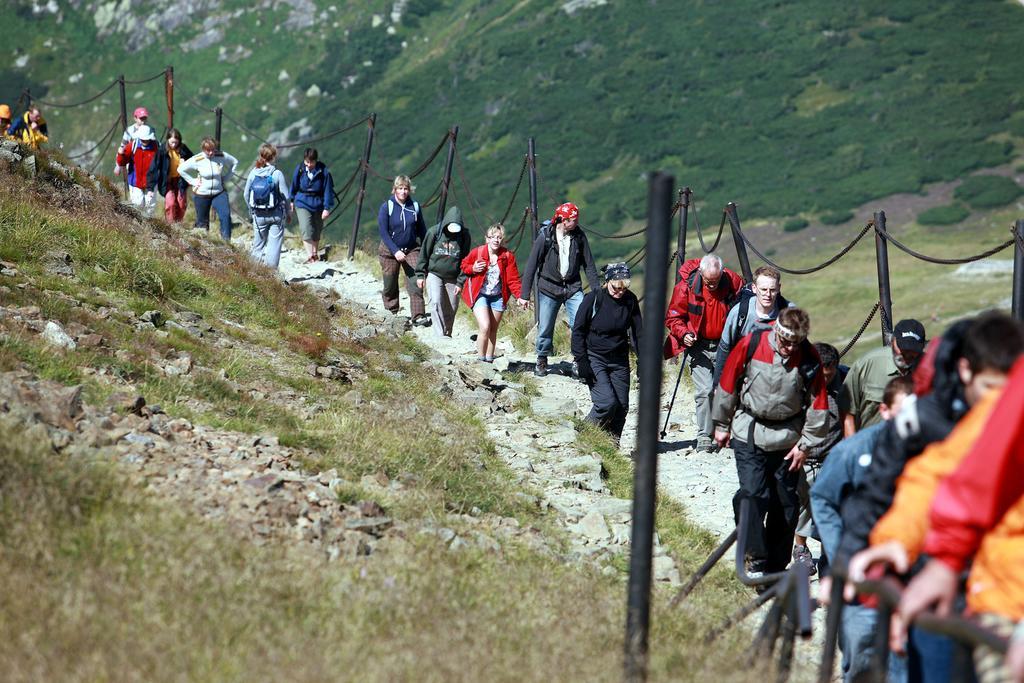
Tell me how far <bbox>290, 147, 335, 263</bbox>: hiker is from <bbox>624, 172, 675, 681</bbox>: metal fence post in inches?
453

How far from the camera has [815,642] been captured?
639cm

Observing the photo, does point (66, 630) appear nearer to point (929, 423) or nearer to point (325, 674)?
point (325, 674)

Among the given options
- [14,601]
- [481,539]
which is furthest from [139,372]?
[14,601]

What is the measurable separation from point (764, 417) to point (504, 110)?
81.0m

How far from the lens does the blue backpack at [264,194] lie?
1307 cm

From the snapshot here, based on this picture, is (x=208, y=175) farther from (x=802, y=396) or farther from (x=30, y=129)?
(x=802, y=396)

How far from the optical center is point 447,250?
12.1 metres

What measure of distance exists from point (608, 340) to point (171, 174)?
7480 mm

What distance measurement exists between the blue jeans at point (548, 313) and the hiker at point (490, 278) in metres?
0.30

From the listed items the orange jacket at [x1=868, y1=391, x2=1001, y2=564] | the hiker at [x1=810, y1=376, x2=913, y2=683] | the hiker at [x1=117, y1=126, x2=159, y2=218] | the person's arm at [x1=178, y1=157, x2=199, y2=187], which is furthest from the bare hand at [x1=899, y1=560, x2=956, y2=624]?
the hiker at [x1=117, y1=126, x2=159, y2=218]

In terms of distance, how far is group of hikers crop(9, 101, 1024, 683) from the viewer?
297 cm

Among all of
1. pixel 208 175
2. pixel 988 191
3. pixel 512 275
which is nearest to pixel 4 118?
pixel 208 175

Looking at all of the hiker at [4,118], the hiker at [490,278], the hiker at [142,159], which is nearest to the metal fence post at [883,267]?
the hiker at [490,278]

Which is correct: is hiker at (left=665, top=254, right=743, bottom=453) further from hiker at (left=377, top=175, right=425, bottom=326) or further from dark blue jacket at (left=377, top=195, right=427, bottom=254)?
dark blue jacket at (left=377, top=195, right=427, bottom=254)
